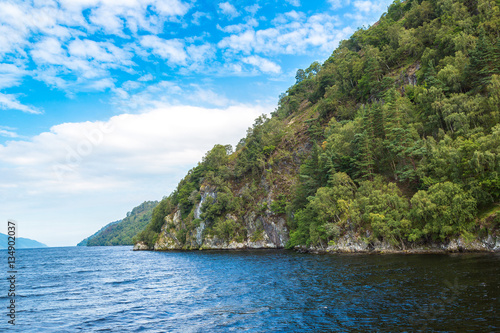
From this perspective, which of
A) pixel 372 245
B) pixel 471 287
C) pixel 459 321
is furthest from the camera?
pixel 372 245

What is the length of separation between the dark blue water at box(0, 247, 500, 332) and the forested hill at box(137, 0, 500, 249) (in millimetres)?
12395

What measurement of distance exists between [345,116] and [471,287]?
80683 mm

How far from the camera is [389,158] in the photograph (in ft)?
217

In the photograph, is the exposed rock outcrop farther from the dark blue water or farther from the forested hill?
the dark blue water

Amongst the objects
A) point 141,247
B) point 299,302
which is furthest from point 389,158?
point 141,247

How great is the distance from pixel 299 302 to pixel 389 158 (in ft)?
170

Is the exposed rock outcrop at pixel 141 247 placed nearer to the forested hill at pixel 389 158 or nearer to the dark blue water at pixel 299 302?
the forested hill at pixel 389 158

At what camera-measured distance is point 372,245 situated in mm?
55812

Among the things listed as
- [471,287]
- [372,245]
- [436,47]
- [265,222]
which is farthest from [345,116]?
[471,287]

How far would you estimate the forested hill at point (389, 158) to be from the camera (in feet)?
151

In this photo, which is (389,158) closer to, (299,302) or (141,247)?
(299,302)

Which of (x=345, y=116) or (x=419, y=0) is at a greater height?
(x=419, y=0)

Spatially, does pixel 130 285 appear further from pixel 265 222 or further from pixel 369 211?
pixel 265 222

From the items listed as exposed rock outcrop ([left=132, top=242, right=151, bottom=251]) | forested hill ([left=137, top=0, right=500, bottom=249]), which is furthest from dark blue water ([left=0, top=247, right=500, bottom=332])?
exposed rock outcrop ([left=132, top=242, right=151, bottom=251])
